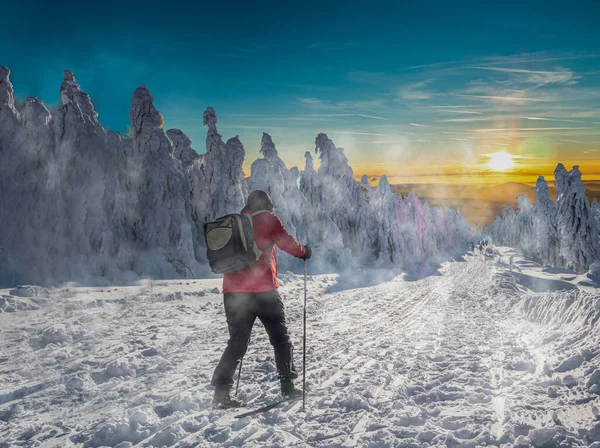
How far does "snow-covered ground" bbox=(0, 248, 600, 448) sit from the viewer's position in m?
3.37

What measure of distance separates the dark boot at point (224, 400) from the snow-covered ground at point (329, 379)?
85 mm

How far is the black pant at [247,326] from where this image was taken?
4.09 metres

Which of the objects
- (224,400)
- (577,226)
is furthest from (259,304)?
(577,226)

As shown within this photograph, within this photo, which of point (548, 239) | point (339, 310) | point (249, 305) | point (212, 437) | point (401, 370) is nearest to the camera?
point (212, 437)

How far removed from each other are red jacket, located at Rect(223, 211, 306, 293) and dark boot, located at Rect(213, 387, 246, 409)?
3.68 ft

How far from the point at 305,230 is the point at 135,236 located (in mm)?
21000

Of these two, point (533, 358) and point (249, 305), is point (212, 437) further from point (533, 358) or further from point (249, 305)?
point (533, 358)

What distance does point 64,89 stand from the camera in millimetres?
18828

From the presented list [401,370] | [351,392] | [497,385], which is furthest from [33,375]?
[497,385]

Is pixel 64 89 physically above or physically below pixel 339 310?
above

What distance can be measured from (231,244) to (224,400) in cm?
175

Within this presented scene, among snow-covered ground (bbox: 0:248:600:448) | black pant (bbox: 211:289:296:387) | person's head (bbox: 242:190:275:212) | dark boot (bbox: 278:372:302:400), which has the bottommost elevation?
snow-covered ground (bbox: 0:248:600:448)

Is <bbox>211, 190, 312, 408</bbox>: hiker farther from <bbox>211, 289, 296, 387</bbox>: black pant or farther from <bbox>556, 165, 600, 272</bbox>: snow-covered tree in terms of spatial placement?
<bbox>556, 165, 600, 272</bbox>: snow-covered tree

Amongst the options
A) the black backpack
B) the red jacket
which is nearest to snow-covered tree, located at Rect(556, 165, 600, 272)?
the red jacket
